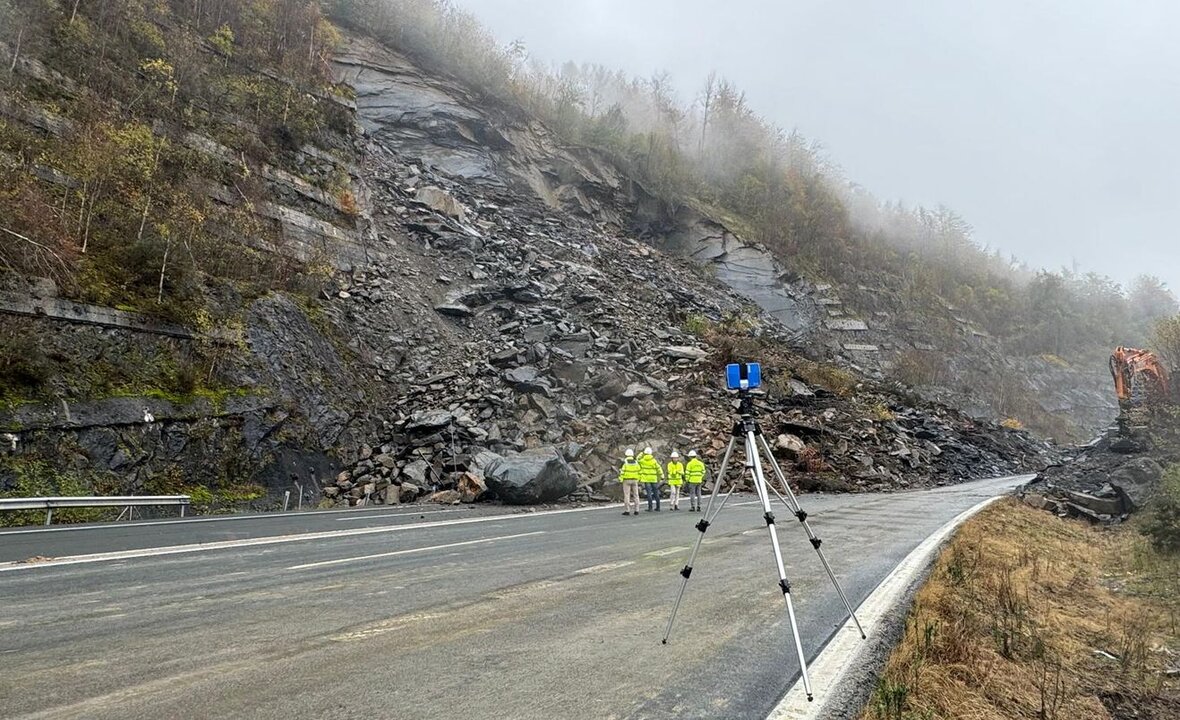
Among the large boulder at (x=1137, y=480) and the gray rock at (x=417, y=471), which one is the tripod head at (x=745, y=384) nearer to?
the gray rock at (x=417, y=471)

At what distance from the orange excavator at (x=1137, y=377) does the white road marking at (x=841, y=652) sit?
917 inches

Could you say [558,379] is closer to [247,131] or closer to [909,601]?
[247,131]

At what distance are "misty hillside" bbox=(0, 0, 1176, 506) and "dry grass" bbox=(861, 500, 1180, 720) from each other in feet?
42.5

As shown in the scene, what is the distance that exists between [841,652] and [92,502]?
14783mm

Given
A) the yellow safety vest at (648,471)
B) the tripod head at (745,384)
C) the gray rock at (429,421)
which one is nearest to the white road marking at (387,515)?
the yellow safety vest at (648,471)

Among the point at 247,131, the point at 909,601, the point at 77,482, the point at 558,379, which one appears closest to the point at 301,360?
the point at 77,482

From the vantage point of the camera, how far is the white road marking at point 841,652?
3418mm

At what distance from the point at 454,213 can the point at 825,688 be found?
36.0 meters

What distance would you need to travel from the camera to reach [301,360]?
70.3ft

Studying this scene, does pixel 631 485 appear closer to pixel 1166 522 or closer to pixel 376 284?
pixel 1166 522

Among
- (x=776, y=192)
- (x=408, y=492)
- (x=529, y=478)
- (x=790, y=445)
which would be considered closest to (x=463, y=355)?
(x=408, y=492)

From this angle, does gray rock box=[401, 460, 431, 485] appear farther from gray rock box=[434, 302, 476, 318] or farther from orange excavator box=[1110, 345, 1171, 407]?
orange excavator box=[1110, 345, 1171, 407]

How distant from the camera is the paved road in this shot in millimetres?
3336

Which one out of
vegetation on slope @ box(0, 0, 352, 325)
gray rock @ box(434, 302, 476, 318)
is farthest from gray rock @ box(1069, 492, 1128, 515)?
vegetation on slope @ box(0, 0, 352, 325)
